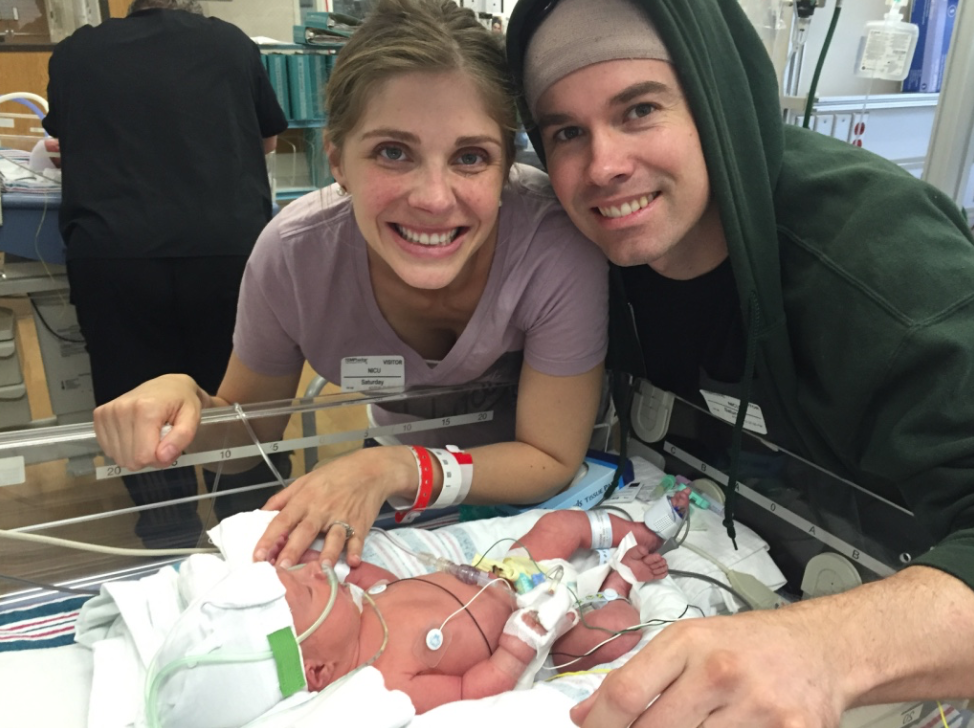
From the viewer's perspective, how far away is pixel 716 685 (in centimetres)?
72

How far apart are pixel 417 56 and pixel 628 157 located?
1.15 feet

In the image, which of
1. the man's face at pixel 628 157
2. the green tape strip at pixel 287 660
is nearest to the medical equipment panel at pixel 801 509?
the man's face at pixel 628 157

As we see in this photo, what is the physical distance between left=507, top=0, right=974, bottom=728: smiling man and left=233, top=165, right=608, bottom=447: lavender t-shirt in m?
0.11

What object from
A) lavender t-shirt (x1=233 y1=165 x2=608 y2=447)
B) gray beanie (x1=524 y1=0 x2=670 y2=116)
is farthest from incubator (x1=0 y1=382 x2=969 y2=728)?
gray beanie (x1=524 y1=0 x2=670 y2=116)

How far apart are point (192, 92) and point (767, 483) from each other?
6.13ft

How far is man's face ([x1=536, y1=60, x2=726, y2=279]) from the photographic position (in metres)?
1.13

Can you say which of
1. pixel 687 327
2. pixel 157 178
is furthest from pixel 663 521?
pixel 157 178

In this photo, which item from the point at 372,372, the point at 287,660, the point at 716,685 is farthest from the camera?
the point at 372,372

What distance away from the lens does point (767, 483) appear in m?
1.33

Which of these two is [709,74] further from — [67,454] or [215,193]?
[215,193]

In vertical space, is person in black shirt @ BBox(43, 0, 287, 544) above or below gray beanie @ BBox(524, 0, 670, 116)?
below

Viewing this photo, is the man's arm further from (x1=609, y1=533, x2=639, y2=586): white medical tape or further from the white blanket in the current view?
(x1=609, y1=533, x2=639, y2=586): white medical tape

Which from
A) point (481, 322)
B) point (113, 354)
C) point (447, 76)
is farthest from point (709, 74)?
point (113, 354)

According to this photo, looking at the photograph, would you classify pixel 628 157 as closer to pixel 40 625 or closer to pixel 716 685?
pixel 716 685
